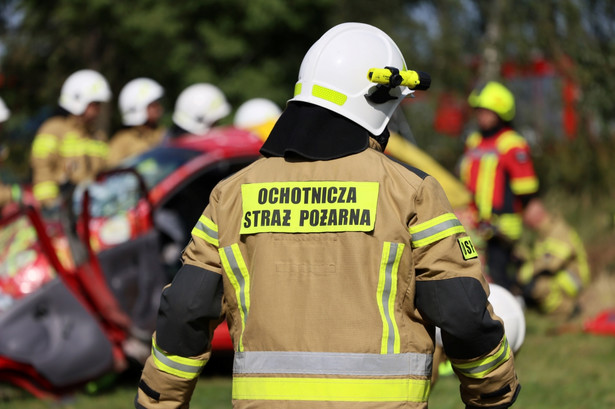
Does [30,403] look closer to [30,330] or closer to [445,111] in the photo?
[30,330]

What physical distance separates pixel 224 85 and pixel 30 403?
1323cm

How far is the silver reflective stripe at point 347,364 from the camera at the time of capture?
2709 millimetres

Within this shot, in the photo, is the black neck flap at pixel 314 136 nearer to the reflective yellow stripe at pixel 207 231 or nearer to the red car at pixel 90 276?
the reflective yellow stripe at pixel 207 231

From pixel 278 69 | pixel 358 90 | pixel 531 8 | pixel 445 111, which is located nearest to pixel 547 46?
pixel 531 8

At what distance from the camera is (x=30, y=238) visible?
682 cm

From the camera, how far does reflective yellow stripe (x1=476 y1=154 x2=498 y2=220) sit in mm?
8102

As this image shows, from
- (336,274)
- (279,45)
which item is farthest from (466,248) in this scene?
(279,45)

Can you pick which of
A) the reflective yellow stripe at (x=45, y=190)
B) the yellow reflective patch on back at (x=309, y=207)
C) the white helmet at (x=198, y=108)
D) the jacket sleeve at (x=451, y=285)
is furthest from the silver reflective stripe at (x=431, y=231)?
the white helmet at (x=198, y=108)

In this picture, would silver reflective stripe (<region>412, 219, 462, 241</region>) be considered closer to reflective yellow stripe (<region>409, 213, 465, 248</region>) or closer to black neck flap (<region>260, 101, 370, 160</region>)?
reflective yellow stripe (<region>409, 213, 465, 248</region>)

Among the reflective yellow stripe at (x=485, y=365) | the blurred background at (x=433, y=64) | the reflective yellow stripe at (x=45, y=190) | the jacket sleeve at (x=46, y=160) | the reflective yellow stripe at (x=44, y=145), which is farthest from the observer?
the blurred background at (x=433, y=64)

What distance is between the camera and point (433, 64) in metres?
17.4

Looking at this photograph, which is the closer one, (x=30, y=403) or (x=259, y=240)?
(x=259, y=240)

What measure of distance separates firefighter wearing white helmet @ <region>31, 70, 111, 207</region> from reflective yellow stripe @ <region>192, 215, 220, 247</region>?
6.05m

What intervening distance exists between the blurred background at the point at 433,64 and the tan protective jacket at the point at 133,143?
1004 mm
